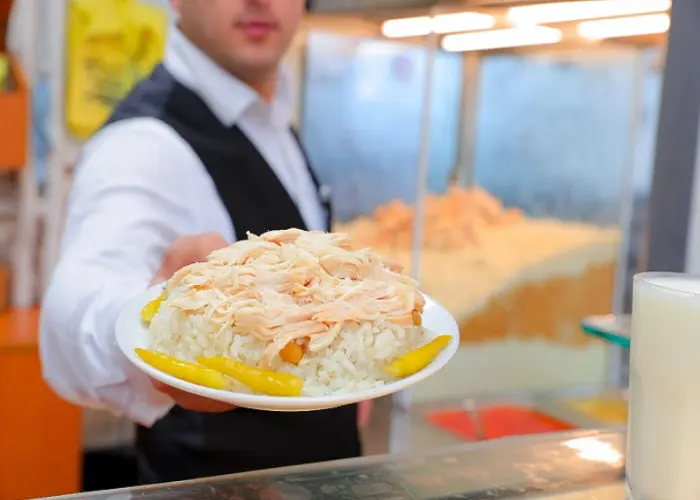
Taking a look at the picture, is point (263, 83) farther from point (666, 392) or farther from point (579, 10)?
point (666, 392)

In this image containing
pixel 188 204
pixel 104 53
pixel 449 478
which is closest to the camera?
pixel 449 478

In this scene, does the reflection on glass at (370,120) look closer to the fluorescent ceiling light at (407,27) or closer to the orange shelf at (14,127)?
the fluorescent ceiling light at (407,27)

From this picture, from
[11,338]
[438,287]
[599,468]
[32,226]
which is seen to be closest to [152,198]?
[599,468]

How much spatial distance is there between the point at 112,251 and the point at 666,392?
2.49 ft

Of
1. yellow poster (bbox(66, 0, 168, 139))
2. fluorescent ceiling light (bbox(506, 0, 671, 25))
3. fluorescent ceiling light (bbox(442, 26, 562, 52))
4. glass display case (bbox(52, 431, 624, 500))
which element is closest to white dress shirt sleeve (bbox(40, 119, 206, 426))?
glass display case (bbox(52, 431, 624, 500))

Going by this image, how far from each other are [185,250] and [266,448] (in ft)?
1.86

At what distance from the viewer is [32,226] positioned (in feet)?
9.79

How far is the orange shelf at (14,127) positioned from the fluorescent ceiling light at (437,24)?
4.02 feet

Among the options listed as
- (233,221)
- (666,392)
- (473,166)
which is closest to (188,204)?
(233,221)

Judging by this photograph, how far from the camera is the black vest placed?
1.43 metres

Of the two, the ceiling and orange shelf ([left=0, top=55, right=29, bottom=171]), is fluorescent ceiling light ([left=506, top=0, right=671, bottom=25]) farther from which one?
orange shelf ([left=0, top=55, right=29, bottom=171])

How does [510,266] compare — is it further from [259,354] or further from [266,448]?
[259,354]

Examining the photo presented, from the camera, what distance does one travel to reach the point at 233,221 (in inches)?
55.7

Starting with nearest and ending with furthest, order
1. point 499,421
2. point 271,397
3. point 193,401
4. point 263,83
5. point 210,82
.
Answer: point 271,397, point 193,401, point 210,82, point 263,83, point 499,421
